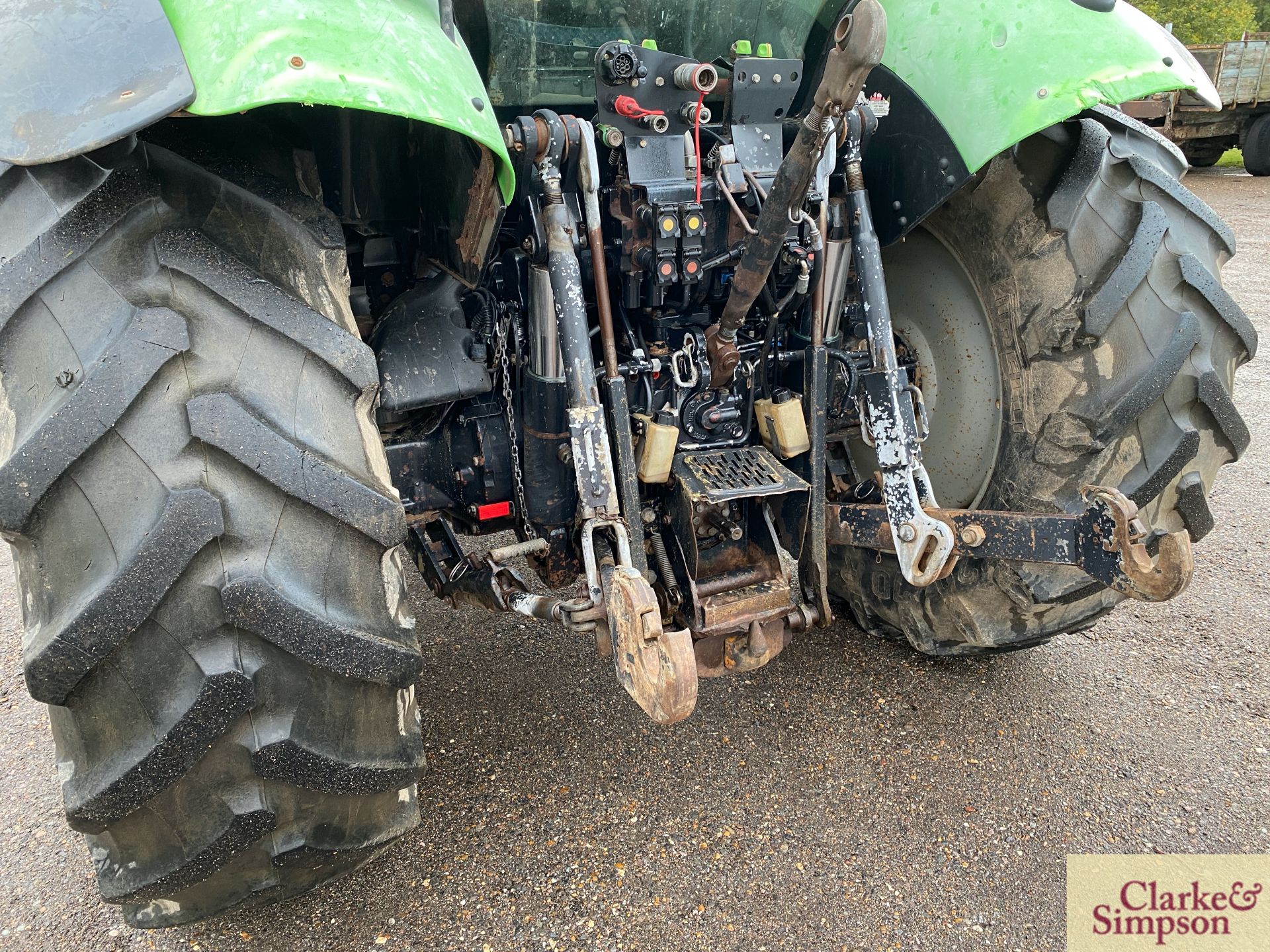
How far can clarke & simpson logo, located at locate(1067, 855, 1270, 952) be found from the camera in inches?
69.1

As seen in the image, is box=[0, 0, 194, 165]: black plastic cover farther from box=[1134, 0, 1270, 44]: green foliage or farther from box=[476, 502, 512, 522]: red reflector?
box=[1134, 0, 1270, 44]: green foliage

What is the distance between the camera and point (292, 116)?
175cm

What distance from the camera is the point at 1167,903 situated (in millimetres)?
1833

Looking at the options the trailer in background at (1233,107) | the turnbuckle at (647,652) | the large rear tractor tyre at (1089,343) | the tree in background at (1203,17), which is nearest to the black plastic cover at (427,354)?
the turnbuckle at (647,652)

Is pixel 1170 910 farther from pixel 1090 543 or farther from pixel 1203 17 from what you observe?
pixel 1203 17

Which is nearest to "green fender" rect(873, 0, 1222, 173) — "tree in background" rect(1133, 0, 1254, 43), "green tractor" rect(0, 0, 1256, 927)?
"green tractor" rect(0, 0, 1256, 927)

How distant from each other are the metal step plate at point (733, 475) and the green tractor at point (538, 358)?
0.01 metres

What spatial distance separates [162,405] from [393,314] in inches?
36.0

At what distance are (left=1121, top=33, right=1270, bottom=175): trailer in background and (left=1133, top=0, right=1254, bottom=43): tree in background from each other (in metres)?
10.2

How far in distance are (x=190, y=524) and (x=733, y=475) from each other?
3.75 ft

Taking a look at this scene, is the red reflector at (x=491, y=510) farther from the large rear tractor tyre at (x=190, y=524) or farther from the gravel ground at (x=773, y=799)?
the large rear tractor tyre at (x=190, y=524)

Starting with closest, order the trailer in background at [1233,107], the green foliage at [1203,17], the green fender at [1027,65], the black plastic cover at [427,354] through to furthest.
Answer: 1. the green fender at [1027,65]
2. the black plastic cover at [427,354]
3. the trailer in background at [1233,107]
4. the green foliage at [1203,17]

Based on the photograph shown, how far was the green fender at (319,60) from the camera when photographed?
117 centimetres

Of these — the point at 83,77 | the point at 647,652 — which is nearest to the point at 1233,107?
the point at 647,652
